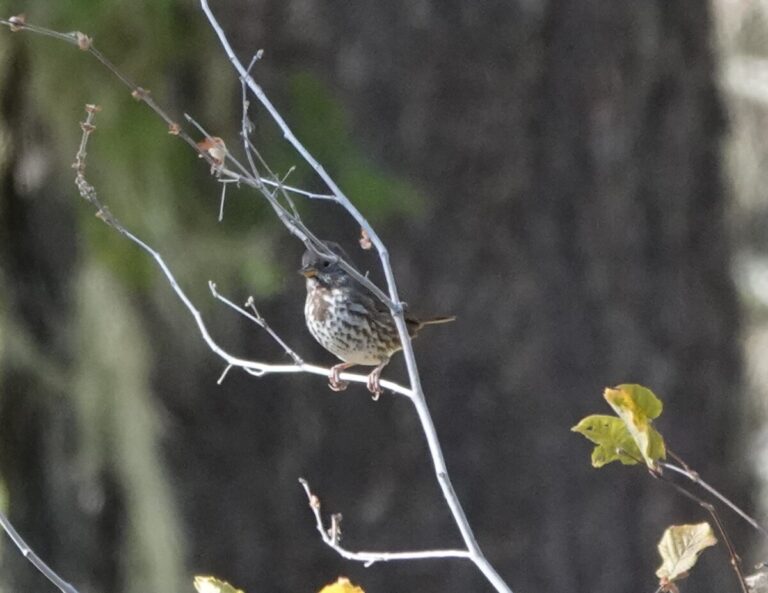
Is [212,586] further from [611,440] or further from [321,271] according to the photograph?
[321,271]

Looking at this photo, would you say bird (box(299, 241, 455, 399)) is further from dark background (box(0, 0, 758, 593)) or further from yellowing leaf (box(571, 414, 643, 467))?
yellowing leaf (box(571, 414, 643, 467))

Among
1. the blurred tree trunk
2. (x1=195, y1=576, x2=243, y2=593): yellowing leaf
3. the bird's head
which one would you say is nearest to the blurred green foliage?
the bird's head

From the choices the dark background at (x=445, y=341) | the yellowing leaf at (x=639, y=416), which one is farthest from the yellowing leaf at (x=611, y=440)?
the dark background at (x=445, y=341)

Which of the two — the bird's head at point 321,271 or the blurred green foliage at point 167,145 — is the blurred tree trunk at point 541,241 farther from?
the bird's head at point 321,271

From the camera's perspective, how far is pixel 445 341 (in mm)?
4410

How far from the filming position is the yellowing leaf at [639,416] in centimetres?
180

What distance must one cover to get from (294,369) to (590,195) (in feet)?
8.47

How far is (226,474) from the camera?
439cm

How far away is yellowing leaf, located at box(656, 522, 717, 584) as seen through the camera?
1766 mm

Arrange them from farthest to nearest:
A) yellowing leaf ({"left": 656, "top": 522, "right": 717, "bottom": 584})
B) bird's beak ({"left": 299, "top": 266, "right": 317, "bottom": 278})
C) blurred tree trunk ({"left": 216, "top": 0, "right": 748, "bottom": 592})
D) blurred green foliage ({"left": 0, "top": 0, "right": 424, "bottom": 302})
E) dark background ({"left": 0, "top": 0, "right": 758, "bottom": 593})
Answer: blurred tree trunk ({"left": 216, "top": 0, "right": 748, "bottom": 592}), dark background ({"left": 0, "top": 0, "right": 758, "bottom": 593}), blurred green foliage ({"left": 0, "top": 0, "right": 424, "bottom": 302}), bird's beak ({"left": 299, "top": 266, "right": 317, "bottom": 278}), yellowing leaf ({"left": 656, "top": 522, "right": 717, "bottom": 584})

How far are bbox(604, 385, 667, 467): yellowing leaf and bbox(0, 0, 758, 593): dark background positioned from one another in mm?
2020

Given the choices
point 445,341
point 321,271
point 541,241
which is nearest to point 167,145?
point 321,271

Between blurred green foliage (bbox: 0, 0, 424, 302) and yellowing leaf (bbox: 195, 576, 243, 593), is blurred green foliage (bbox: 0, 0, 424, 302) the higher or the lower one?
the higher one

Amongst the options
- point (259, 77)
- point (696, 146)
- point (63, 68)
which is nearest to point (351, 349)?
point (63, 68)
